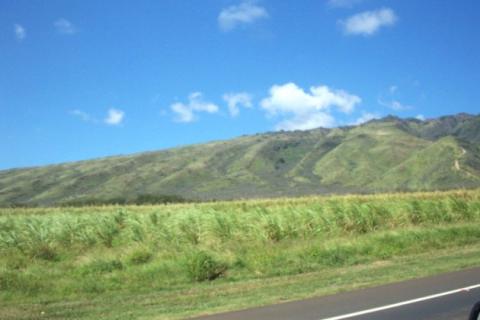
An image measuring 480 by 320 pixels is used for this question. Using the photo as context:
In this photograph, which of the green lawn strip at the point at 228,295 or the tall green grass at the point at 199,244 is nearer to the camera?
the green lawn strip at the point at 228,295

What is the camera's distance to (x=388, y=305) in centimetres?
1090

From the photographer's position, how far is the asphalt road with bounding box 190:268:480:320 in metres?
10.1

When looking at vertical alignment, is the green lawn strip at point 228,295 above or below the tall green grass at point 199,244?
below

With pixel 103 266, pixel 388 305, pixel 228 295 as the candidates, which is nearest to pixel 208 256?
pixel 103 266

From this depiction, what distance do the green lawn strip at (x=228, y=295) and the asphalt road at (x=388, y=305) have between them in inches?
32.0

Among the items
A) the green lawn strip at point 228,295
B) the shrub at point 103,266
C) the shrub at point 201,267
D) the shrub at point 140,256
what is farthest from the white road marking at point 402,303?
the shrub at point 140,256

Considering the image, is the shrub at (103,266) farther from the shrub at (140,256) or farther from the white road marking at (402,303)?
the white road marking at (402,303)

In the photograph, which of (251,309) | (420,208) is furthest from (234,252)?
(420,208)

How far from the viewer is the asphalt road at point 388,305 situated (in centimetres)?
1005

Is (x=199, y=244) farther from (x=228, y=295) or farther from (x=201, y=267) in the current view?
(x=228, y=295)

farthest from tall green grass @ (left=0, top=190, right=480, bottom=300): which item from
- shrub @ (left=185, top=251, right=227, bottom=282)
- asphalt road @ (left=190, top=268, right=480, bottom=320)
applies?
asphalt road @ (left=190, top=268, right=480, bottom=320)

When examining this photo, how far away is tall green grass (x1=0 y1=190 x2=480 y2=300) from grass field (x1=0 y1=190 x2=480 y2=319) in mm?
46

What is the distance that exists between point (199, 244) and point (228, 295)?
9.23 meters

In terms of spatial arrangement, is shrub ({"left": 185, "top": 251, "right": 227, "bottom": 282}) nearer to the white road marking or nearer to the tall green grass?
the tall green grass
